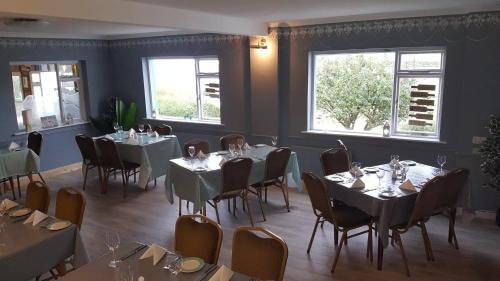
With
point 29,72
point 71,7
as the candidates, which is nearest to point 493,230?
point 71,7

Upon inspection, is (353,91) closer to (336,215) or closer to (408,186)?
(408,186)

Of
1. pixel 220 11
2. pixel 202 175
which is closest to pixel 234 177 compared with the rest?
pixel 202 175

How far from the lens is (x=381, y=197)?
→ 145 inches

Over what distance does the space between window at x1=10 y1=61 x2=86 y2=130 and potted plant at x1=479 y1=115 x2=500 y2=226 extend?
24.2 ft

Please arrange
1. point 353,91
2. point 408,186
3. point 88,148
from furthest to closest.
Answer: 1. point 88,148
2. point 353,91
3. point 408,186

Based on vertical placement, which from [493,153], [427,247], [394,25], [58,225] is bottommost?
[427,247]

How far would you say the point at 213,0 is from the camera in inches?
157

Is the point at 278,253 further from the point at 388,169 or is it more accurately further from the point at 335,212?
the point at 388,169

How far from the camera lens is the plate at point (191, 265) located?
244cm

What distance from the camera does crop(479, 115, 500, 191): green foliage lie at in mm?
4586

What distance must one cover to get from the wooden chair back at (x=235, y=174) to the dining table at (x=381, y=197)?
3.25ft

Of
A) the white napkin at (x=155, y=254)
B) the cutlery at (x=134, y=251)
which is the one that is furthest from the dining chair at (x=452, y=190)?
the cutlery at (x=134, y=251)

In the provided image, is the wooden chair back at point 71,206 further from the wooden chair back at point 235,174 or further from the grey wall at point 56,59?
the grey wall at point 56,59

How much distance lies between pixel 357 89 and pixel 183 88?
11.7ft
